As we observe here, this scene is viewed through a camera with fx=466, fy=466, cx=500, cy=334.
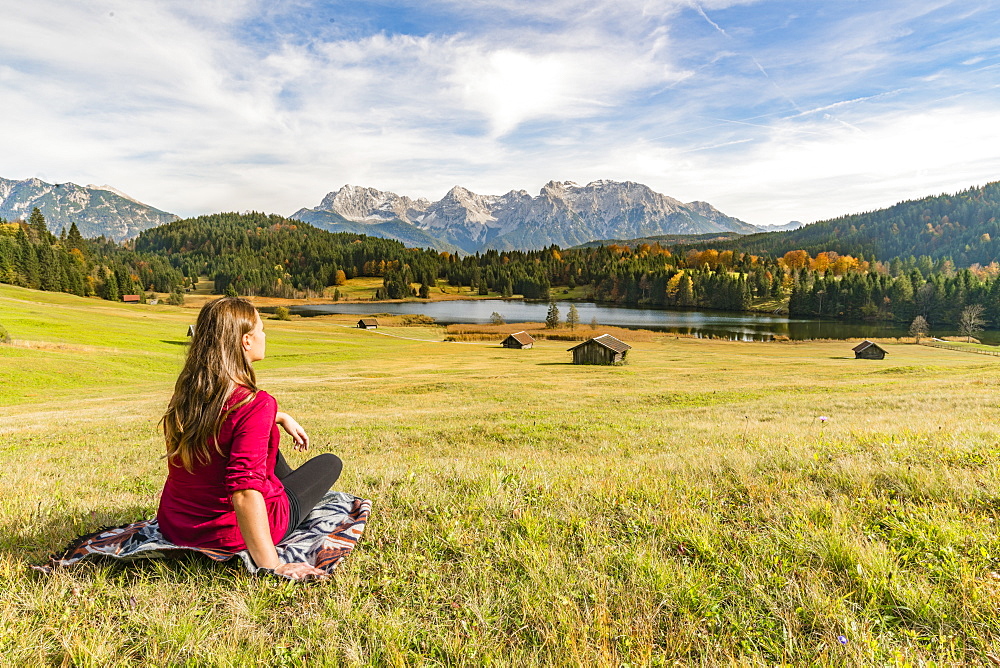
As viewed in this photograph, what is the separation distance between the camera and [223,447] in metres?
3.82

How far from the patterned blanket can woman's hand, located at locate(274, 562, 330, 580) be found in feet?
0.29

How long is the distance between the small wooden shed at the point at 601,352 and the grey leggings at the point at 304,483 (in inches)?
2238

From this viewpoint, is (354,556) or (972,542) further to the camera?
(354,556)

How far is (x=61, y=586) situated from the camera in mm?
3818

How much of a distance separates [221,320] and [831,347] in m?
101

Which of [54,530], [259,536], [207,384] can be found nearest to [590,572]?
[259,536]

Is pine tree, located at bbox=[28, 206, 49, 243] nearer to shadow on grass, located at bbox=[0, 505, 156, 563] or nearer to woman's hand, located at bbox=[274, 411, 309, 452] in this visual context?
shadow on grass, located at bbox=[0, 505, 156, 563]

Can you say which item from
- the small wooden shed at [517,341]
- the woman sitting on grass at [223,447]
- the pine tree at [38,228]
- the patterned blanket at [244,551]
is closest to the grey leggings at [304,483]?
the patterned blanket at [244,551]

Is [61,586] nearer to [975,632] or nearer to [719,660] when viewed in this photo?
[719,660]

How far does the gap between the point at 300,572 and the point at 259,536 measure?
1.52 ft

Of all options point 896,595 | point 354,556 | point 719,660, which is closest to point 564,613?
point 719,660

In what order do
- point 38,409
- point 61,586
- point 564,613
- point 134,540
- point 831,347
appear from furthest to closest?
point 831,347, point 38,409, point 134,540, point 61,586, point 564,613

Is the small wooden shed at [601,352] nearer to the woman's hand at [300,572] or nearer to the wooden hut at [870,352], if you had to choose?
the wooden hut at [870,352]

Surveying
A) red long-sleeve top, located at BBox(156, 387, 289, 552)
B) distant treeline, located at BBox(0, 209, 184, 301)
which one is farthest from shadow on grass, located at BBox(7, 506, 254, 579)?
distant treeline, located at BBox(0, 209, 184, 301)
